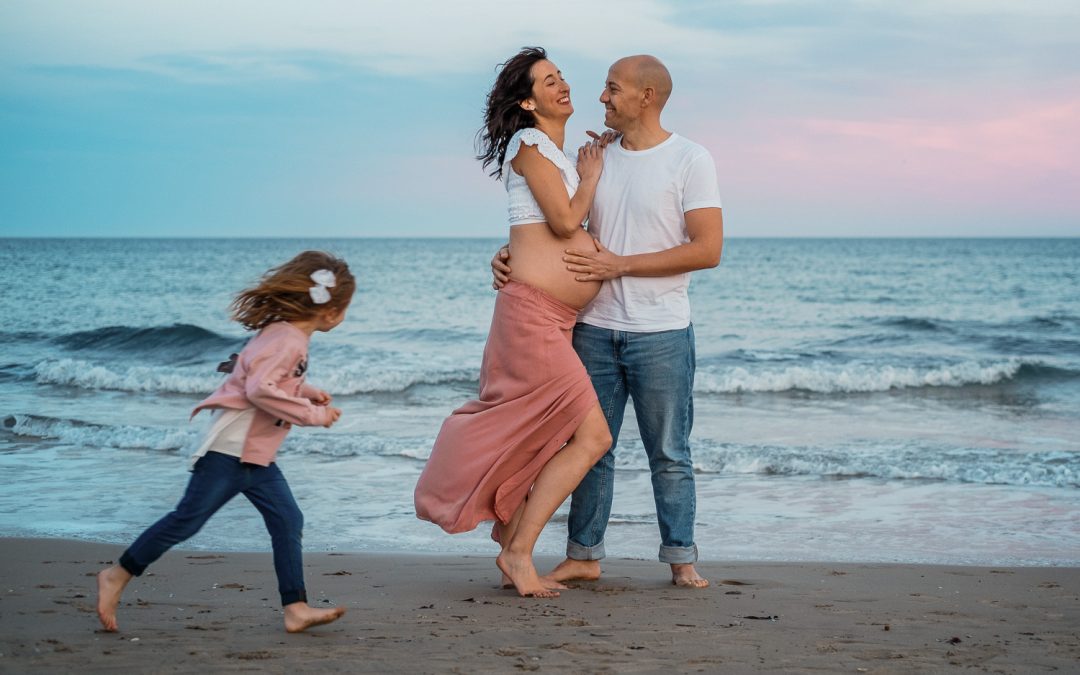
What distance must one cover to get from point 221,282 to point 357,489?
101 ft

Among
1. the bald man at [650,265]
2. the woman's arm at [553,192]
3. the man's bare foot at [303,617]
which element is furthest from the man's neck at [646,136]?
the man's bare foot at [303,617]

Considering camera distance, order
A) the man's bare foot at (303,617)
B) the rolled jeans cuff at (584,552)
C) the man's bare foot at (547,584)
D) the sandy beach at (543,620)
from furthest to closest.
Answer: the rolled jeans cuff at (584,552), the man's bare foot at (547,584), the man's bare foot at (303,617), the sandy beach at (543,620)

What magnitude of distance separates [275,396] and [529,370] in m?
1.08

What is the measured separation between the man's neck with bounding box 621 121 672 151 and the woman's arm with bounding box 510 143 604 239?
0.26 meters

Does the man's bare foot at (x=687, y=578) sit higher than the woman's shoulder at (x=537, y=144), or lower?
lower

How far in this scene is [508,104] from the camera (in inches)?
154

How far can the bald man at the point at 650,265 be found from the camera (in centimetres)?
388

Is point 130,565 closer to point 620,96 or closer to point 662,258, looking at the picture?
point 662,258

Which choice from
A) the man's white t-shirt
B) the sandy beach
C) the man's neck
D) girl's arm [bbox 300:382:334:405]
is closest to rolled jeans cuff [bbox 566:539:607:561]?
the sandy beach

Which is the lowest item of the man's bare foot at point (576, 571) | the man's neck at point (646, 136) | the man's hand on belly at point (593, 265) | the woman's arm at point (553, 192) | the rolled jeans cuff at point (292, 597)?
the man's bare foot at point (576, 571)

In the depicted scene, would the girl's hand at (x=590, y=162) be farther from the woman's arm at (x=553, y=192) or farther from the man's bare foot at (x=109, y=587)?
the man's bare foot at (x=109, y=587)

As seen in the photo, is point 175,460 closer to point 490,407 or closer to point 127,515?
point 127,515

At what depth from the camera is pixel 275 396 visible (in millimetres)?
3039

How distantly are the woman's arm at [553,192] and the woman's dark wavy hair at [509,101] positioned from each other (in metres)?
0.14
